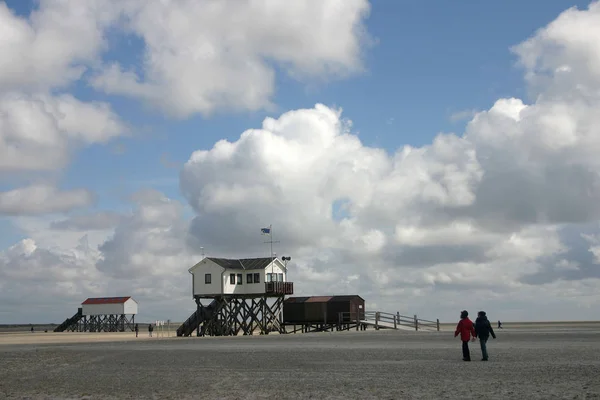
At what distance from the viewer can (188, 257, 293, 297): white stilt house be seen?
59.5 meters

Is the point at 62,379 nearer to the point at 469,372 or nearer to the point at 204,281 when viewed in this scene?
the point at 469,372

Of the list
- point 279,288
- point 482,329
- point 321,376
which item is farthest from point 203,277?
point 321,376

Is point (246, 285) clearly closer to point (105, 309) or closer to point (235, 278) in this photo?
point (235, 278)

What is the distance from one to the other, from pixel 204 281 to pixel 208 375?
40173 millimetres

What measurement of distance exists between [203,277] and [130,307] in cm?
3991

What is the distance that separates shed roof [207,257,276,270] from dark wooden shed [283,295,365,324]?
5477 mm

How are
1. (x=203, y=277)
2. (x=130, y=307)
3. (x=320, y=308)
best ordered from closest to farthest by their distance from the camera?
(x=203, y=277) < (x=320, y=308) < (x=130, y=307)

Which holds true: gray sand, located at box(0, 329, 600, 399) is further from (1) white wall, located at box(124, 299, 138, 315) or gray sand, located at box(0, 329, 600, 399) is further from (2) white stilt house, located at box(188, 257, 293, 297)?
(1) white wall, located at box(124, 299, 138, 315)

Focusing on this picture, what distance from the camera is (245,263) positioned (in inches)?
2427

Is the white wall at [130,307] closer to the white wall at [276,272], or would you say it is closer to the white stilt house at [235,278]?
the white stilt house at [235,278]

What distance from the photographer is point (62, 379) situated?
2059 centimetres

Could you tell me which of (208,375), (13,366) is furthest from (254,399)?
(13,366)

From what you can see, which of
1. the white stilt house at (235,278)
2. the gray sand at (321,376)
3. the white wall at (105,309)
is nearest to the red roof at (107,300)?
the white wall at (105,309)

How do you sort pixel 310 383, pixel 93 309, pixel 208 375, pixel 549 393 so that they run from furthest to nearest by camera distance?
pixel 93 309, pixel 208 375, pixel 310 383, pixel 549 393
